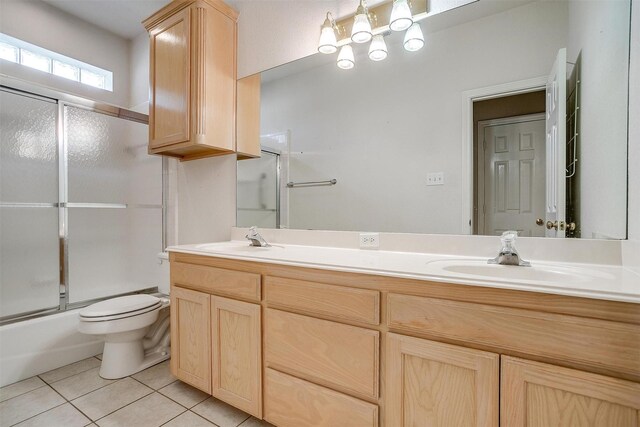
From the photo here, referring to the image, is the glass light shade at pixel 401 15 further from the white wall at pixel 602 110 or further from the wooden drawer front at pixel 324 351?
the wooden drawer front at pixel 324 351

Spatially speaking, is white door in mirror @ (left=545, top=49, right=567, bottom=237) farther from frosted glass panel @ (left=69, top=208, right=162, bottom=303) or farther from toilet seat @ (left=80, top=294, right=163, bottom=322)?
frosted glass panel @ (left=69, top=208, right=162, bottom=303)

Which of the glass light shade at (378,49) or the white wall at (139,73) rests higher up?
the white wall at (139,73)

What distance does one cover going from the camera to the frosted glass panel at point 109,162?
7.50 ft

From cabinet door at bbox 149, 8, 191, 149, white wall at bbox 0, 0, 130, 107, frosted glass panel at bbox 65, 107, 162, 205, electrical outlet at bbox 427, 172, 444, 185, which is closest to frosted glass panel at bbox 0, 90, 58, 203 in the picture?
frosted glass panel at bbox 65, 107, 162, 205

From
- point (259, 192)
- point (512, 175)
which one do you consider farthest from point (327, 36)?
point (512, 175)

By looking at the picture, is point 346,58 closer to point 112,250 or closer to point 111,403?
point 111,403

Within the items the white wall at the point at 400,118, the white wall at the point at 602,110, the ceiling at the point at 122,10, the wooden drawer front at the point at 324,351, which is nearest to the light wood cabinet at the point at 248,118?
the white wall at the point at 400,118

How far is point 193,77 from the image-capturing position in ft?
6.11

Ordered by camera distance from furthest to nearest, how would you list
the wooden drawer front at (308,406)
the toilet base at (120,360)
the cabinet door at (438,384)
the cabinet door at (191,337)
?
the toilet base at (120,360)
the cabinet door at (191,337)
the wooden drawer front at (308,406)
the cabinet door at (438,384)

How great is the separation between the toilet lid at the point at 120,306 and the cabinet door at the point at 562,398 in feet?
6.35

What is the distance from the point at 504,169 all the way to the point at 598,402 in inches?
34.9

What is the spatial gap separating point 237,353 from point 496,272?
1162 millimetres

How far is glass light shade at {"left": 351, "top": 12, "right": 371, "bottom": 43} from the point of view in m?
1.53

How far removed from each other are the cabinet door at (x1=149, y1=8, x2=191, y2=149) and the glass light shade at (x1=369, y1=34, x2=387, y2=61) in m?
1.10
